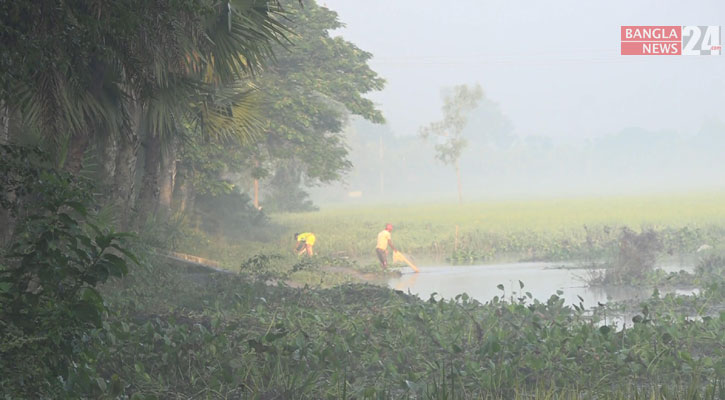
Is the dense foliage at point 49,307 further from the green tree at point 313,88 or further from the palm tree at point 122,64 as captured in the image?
the green tree at point 313,88

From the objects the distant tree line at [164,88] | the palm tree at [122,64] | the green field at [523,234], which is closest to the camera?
the palm tree at [122,64]

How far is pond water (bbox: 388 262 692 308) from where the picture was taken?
17.2 meters

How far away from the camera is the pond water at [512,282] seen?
1723 cm

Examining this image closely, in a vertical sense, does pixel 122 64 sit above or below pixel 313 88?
below

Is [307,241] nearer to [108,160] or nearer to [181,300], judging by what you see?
[108,160]

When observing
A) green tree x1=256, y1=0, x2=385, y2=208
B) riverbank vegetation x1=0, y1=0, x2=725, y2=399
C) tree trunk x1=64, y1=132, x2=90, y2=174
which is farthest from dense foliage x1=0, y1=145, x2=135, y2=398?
green tree x1=256, y1=0, x2=385, y2=208

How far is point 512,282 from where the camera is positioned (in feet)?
59.6

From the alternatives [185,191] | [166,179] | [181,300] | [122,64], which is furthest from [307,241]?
[122,64]

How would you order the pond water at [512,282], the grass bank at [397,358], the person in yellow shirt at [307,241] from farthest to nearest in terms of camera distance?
the person in yellow shirt at [307,241]
the pond water at [512,282]
the grass bank at [397,358]

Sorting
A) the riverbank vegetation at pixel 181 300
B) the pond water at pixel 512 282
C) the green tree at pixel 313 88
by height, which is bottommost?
the pond water at pixel 512 282

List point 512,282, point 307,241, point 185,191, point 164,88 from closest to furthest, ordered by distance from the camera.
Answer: point 164,88
point 512,282
point 185,191
point 307,241

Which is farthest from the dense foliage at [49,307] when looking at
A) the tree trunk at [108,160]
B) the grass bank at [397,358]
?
the tree trunk at [108,160]

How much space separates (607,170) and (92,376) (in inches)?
6876

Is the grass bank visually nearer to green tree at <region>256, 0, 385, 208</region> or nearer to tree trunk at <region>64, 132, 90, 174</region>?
tree trunk at <region>64, 132, 90, 174</region>
